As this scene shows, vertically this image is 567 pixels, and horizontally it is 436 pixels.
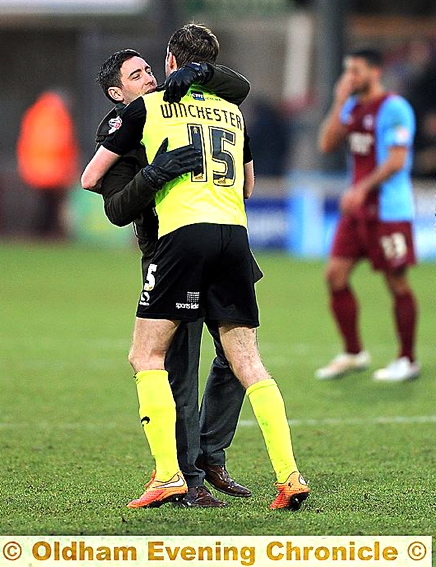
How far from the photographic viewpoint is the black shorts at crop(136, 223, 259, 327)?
214 inches

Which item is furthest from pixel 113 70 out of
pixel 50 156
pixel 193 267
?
pixel 50 156

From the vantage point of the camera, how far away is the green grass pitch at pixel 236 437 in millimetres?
5309

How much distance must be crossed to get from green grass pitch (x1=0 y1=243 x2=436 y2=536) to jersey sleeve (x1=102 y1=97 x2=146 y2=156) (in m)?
1.48

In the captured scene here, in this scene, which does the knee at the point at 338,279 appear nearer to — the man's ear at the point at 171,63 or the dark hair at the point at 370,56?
the dark hair at the point at 370,56

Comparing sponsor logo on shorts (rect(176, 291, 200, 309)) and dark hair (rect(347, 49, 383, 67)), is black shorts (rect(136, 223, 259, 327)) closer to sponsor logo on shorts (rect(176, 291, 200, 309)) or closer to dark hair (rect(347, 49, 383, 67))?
sponsor logo on shorts (rect(176, 291, 200, 309))

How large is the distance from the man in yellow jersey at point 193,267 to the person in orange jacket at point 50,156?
55.1 ft

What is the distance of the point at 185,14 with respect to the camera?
22641 mm

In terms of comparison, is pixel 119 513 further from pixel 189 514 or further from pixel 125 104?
pixel 125 104

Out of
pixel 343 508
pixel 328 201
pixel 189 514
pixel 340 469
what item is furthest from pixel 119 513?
pixel 328 201

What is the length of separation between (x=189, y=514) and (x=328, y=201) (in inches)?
546

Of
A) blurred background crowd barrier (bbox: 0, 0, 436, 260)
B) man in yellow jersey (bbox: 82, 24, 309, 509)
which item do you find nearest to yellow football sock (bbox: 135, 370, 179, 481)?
man in yellow jersey (bbox: 82, 24, 309, 509)

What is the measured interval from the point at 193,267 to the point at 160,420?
637 mm

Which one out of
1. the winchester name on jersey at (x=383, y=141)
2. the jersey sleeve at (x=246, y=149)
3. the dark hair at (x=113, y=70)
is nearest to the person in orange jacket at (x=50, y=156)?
the winchester name on jersey at (x=383, y=141)

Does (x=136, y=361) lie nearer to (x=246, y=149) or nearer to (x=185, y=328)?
(x=185, y=328)
